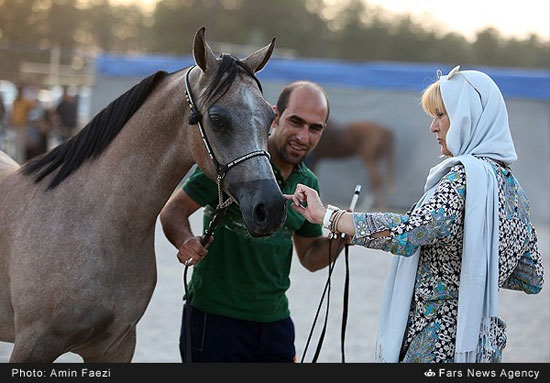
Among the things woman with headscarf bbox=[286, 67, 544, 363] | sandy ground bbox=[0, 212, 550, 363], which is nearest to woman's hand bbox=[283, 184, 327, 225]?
woman with headscarf bbox=[286, 67, 544, 363]

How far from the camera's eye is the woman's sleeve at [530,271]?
2852 mm

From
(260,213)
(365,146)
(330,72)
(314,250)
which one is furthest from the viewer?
(330,72)

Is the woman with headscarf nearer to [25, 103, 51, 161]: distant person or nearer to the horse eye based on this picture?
the horse eye

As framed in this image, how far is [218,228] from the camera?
349 centimetres

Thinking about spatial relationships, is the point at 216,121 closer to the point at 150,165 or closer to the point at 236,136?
the point at 236,136

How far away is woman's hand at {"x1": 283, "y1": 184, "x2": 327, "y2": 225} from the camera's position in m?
2.79

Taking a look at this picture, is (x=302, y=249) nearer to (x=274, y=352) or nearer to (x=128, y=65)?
(x=274, y=352)

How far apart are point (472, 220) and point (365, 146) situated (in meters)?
11.7

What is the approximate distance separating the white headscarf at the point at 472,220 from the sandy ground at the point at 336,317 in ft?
9.86

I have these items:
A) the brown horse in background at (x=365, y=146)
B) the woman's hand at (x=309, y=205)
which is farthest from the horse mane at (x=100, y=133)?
the brown horse in background at (x=365, y=146)

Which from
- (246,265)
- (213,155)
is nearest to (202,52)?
(213,155)

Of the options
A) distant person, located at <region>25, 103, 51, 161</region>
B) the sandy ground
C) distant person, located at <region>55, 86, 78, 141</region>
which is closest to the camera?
the sandy ground

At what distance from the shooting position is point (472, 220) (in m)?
2.61

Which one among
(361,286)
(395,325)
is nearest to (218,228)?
(395,325)
